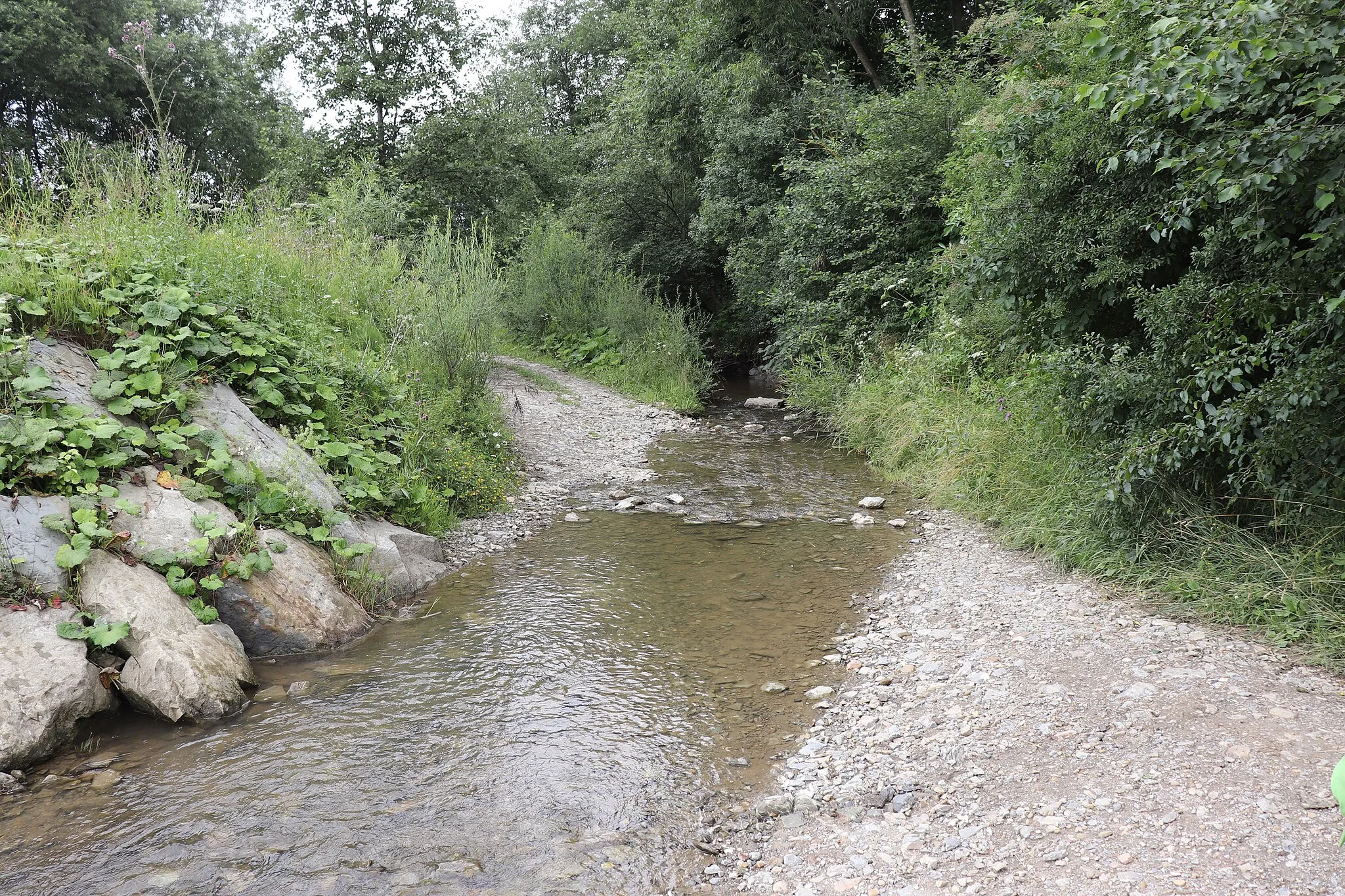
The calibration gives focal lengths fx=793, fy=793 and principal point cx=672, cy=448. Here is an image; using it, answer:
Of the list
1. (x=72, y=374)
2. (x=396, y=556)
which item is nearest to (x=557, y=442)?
(x=396, y=556)

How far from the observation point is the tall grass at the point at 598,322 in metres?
16.9

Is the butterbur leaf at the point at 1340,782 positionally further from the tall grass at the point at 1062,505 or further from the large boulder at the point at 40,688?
the large boulder at the point at 40,688

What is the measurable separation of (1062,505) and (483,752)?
4.88 meters

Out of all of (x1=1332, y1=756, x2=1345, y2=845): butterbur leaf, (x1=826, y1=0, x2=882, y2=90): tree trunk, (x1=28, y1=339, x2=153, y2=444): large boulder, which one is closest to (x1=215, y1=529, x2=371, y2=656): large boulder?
(x1=28, y1=339, x2=153, y2=444): large boulder

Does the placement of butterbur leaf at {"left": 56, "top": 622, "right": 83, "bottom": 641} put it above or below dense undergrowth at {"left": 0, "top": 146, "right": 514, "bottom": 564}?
below

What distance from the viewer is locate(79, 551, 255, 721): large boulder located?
4125 millimetres

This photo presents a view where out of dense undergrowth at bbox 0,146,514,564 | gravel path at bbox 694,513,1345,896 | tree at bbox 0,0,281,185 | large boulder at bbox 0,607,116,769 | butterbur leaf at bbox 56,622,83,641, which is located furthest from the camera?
tree at bbox 0,0,281,185

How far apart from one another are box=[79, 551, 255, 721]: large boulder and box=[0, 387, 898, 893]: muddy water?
0.48 feet

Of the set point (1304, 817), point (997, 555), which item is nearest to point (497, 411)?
point (997, 555)

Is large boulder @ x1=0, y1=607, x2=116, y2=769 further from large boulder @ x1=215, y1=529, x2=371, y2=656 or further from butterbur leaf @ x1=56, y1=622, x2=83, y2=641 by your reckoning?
large boulder @ x1=215, y1=529, x2=371, y2=656

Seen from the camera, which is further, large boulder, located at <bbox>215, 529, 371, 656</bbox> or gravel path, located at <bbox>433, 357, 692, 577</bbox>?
gravel path, located at <bbox>433, 357, 692, 577</bbox>

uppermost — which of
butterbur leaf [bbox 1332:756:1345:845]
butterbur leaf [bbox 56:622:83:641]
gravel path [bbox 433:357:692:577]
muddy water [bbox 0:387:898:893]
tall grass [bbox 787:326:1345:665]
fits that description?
butterbur leaf [bbox 1332:756:1345:845]

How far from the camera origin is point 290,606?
5086 millimetres

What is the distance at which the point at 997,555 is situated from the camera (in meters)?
6.55
